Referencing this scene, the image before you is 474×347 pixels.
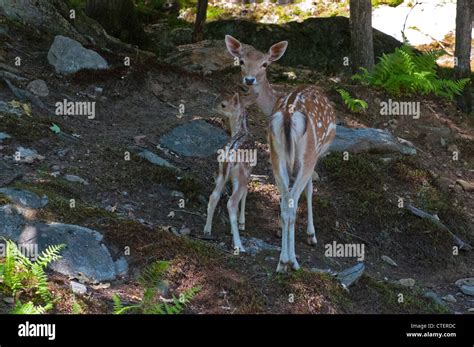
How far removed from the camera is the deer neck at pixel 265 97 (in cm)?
1011

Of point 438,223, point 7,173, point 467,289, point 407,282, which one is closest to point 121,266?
point 7,173

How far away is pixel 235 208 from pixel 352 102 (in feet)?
17.5

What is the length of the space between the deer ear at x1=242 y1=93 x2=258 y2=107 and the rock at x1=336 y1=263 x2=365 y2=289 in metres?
2.37

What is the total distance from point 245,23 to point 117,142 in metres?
8.09

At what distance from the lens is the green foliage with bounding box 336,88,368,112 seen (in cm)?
1359

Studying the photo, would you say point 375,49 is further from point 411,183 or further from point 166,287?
point 166,287

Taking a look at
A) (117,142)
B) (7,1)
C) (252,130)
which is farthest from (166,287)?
(7,1)

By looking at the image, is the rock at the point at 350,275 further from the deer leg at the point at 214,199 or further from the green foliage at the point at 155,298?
the green foliage at the point at 155,298

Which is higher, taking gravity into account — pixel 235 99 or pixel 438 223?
pixel 235 99

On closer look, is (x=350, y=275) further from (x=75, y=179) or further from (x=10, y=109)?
(x=10, y=109)

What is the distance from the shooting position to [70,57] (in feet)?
41.4

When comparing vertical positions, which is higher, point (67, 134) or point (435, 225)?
point (67, 134)

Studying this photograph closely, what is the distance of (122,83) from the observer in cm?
1267
